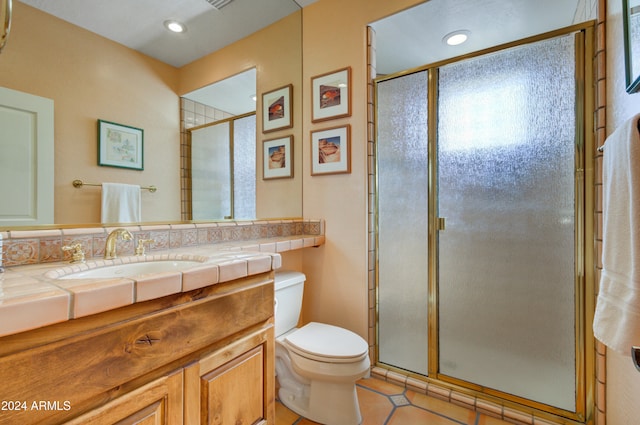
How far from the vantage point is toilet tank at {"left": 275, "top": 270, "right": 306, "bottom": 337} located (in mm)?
1575

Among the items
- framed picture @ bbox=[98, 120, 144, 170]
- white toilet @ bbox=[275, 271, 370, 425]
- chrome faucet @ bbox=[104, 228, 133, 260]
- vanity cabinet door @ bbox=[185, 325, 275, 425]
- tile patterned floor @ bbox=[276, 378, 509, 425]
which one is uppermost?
framed picture @ bbox=[98, 120, 144, 170]

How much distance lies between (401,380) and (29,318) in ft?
5.88

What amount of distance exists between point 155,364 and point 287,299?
3.17 feet

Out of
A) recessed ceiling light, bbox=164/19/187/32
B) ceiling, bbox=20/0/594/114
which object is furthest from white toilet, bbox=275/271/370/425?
recessed ceiling light, bbox=164/19/187/32

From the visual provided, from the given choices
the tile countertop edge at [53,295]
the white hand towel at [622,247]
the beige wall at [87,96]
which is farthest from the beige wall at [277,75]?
the white hand towel at [622,247]

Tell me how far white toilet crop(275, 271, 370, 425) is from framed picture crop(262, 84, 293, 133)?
1065 mm

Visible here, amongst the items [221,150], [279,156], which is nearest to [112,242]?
[221,150]

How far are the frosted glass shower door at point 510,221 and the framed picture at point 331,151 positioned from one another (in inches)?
22.5

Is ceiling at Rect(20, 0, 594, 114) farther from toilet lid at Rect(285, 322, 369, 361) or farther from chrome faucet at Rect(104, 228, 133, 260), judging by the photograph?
toilet lid at Rect(285, 322, 369, 361)

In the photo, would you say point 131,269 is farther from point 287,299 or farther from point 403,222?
point 403,222

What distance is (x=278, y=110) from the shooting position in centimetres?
205

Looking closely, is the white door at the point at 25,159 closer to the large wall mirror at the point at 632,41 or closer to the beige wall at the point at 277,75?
the beige wall at the point at 277,75

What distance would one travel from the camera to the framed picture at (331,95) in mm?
1878

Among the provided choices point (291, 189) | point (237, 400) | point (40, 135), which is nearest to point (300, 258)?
point (291, 189)
